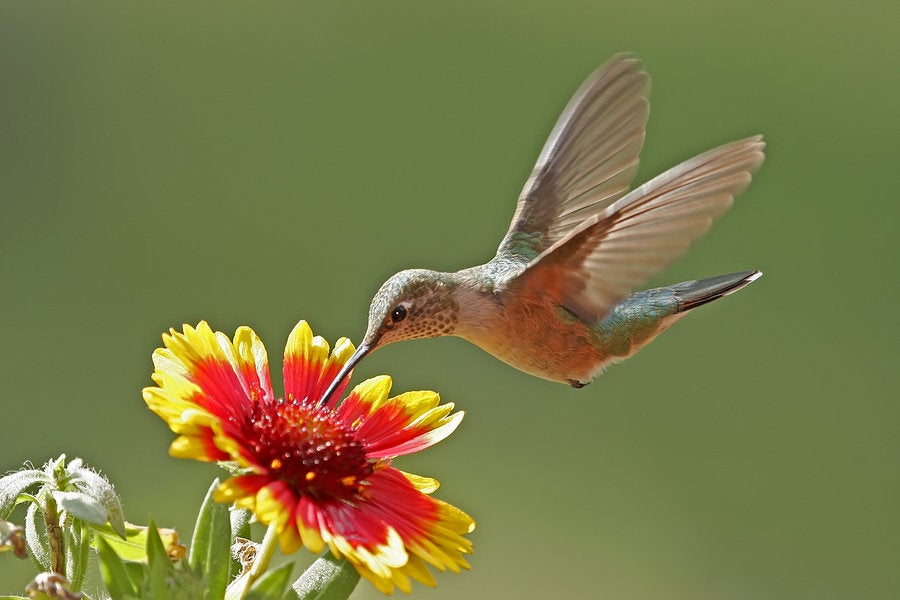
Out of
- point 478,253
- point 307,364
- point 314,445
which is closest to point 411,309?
point 307,364

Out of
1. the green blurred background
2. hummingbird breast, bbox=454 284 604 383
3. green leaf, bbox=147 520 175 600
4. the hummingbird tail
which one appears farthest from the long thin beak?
the green blurred background

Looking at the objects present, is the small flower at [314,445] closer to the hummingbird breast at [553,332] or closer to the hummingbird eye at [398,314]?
the hummingbird eye at [398,314]

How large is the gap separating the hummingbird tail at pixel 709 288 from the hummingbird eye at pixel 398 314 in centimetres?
39

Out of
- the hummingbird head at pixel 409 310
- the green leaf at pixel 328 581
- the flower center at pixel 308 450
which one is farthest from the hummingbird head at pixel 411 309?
the green leaf at pixel 328 581

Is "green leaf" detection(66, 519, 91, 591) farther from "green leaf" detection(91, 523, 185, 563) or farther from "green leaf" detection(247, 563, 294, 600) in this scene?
"green leaf" detection(247, 563, 294, 600)

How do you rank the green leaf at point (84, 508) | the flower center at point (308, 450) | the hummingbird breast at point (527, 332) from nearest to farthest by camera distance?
the green leaf at point (84, 508), the flower center at point (308, 450), the hummingbird breast at point (527, 332)

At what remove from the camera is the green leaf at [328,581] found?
29.1 inches

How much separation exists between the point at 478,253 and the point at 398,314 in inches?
126

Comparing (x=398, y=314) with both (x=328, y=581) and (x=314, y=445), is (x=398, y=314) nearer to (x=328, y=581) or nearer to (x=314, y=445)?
(x=314, y=445)

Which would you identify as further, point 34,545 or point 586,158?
point 586,158

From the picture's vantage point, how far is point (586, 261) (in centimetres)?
110

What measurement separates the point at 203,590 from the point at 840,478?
12.1 feet

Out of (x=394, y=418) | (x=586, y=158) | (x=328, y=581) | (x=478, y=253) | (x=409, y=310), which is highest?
(x=478, y=253)

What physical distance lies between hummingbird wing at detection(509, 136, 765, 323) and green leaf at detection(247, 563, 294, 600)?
1.47 ft
